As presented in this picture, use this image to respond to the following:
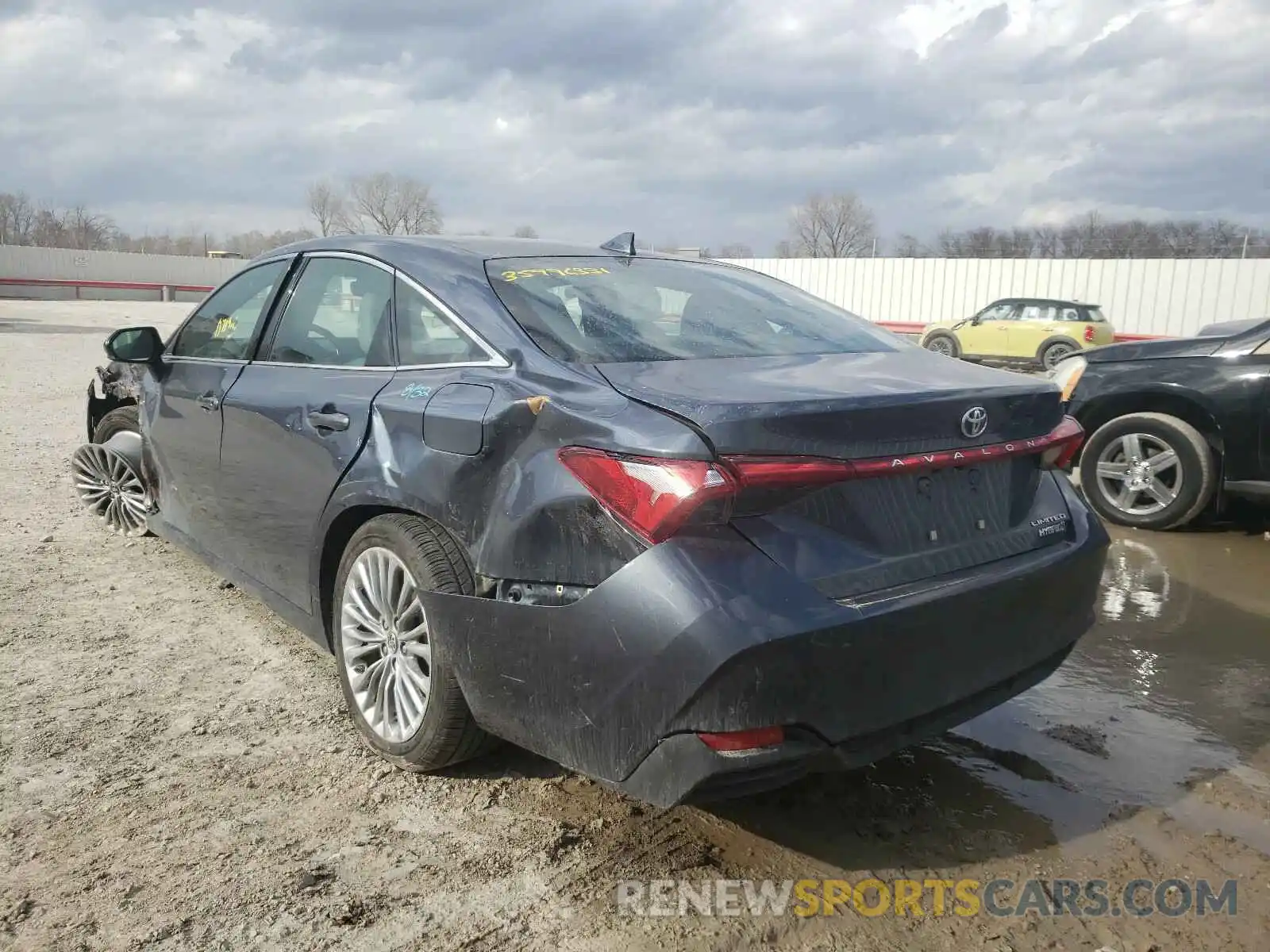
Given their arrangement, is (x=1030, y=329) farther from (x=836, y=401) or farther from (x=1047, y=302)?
(x=836, y=401)

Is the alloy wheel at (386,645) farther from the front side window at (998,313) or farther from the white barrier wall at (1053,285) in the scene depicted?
the white barrier wall at (1053,285)

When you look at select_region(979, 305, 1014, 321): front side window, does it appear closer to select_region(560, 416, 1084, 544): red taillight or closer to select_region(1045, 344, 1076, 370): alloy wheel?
select_region(1045, 344, 1076, 370): alloy wheel

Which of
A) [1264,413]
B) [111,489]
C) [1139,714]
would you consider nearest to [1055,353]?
[1264,413]

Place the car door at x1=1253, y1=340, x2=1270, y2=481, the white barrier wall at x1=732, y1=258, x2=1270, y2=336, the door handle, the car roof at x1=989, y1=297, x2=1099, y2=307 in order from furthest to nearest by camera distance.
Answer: the white barrier wall at x1=732, y1=258, x2=1270, y2=336 < the car roof at x1=989, y1=297, x2=1099, y2=307 < the car door at x1=1253, y1=340, x2=1270, y2=481 < the door handle

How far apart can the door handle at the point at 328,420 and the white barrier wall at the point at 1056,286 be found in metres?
26.6

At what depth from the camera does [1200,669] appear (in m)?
3.87

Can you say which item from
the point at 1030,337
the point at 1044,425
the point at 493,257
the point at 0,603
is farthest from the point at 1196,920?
the point at 1030,337

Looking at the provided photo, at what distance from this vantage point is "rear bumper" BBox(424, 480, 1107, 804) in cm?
206

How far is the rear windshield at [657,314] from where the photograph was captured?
2727 mm

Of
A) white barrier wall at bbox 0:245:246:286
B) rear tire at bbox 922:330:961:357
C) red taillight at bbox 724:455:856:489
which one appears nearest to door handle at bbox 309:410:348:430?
red taillight at bbox 724:455:856:489

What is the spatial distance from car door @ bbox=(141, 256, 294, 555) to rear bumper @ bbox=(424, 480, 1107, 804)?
73.0 inches

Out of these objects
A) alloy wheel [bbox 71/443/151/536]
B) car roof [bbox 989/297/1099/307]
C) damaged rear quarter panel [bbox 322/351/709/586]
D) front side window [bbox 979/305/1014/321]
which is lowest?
alloy wheel [bbox 71/443/151/536]

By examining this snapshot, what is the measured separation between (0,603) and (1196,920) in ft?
14.8

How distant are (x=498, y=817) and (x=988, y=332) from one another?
72.1 ft
